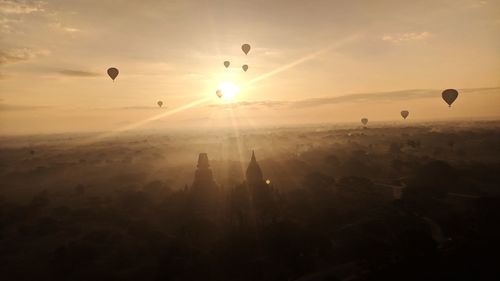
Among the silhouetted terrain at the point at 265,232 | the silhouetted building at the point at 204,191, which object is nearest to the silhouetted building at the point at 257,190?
the silhouetted terrain at the point at 265,232

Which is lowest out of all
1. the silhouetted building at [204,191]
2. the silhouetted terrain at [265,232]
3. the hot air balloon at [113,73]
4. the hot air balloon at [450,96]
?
the silhouetted terrain at [265,232]

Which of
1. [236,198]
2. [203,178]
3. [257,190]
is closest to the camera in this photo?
[236,198]

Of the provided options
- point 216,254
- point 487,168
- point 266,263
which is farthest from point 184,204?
point 487,168

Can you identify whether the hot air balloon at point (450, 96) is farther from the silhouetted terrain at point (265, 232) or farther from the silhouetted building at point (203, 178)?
the silhouetted building at point (203, 178)

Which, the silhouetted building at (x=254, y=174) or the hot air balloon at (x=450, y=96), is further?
the hot air balloon at (x=450, y=96)

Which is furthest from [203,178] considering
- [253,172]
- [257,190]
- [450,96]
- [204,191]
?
[450,96]

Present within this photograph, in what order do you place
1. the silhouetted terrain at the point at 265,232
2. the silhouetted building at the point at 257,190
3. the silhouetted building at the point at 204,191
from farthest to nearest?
the silhouetted building at the point at 204,191, the silhouetted building at the point at 257,190, the silhouetted terrain at the point at 265,232

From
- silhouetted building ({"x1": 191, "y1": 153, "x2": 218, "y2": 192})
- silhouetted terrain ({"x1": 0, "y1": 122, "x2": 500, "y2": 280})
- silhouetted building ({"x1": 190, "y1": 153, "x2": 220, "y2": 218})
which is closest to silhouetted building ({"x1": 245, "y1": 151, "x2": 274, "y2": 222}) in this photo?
silhouetted terrain ({"x1": 0, "y1": 122, "x2": 500, "y2": 280})

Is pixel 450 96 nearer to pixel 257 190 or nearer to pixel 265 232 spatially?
pixel 257 190

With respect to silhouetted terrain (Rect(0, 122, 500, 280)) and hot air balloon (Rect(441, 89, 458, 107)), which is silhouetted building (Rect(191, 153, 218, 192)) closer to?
silhouetted terrain (Rect(0, 122, 500, 280))
